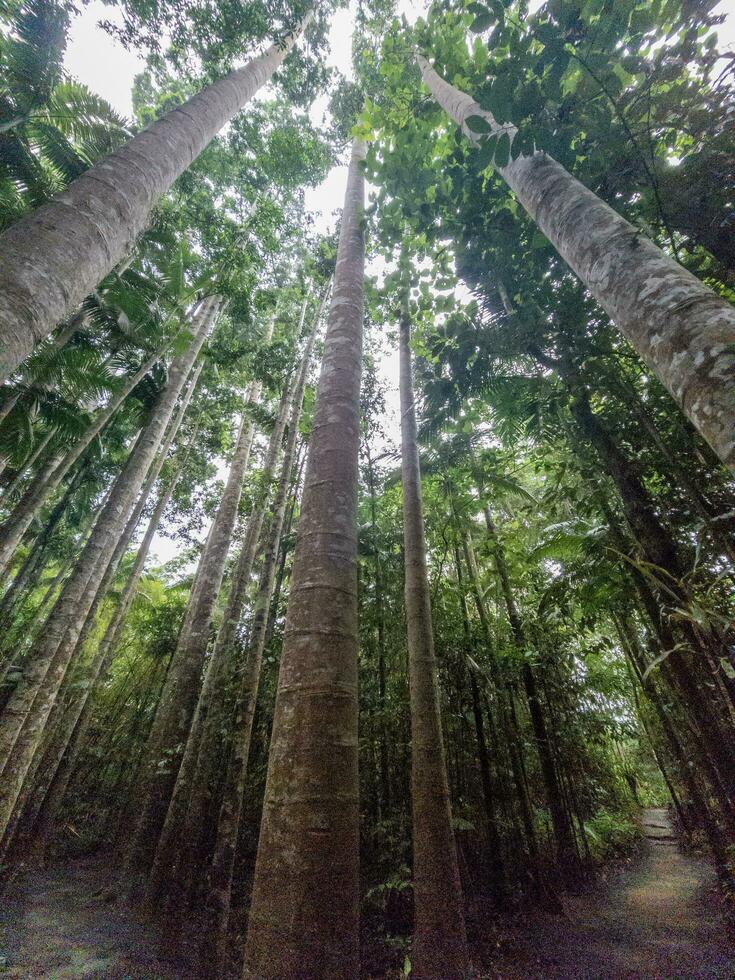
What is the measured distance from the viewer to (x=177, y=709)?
6648 millimetres

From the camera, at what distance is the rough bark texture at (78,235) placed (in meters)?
1.98

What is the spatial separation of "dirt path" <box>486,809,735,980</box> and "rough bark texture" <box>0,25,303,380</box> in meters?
6.72

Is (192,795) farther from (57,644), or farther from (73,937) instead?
(57,644)

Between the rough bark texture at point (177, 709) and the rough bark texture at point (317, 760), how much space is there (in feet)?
18.2

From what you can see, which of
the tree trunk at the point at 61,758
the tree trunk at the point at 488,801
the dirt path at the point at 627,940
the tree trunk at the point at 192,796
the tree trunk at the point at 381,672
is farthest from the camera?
the tree trunk at the point at 61,758

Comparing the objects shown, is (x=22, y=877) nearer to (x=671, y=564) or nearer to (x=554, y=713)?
(x=554, y=713)

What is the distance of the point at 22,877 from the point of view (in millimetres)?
6492

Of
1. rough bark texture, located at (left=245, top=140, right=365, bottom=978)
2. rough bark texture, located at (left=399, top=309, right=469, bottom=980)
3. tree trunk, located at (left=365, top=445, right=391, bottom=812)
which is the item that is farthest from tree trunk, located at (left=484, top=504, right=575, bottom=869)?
rough bark texture, located at (left=245, top=140, right=365, bottom=978)

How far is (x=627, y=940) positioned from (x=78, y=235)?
852cm

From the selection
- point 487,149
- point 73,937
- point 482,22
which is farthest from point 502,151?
point 73,937

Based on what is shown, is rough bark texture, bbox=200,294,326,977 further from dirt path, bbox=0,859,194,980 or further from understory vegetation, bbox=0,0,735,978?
dirt path, bbox=0,859,194,980

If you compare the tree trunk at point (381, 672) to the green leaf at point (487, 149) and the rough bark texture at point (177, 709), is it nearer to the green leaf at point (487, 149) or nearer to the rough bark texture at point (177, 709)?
the rough bark texture at point (177, 709)

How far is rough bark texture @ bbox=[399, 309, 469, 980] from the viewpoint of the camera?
2.78 meters

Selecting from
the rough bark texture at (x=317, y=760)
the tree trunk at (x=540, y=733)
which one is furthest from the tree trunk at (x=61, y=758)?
the rough bark texture at (x=317, y=760)
